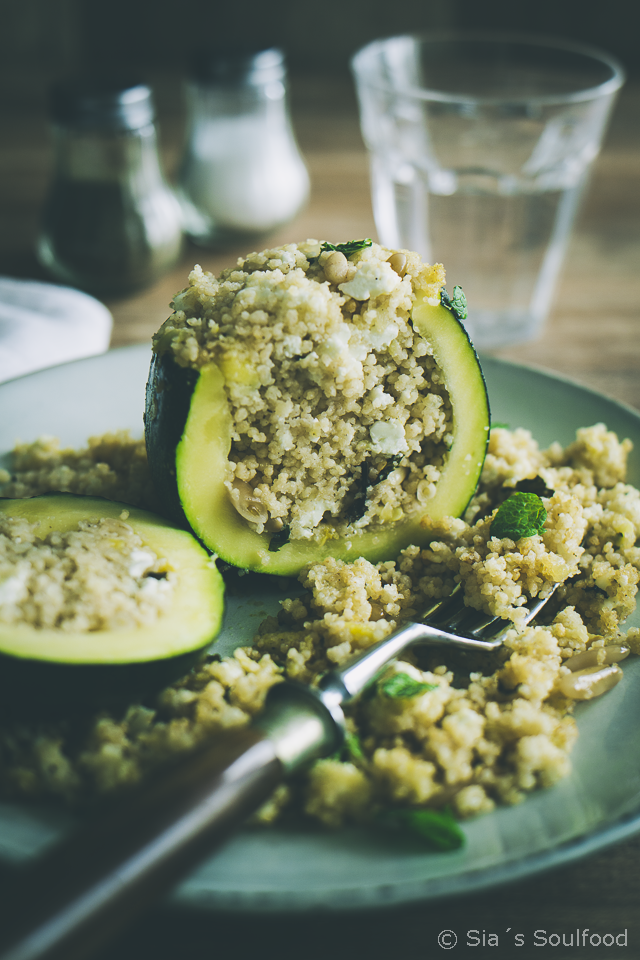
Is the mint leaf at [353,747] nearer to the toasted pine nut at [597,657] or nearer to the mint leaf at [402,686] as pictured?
the mint leaf at [402,686]

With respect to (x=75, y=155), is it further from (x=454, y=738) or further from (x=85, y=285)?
(x=454, y=738)

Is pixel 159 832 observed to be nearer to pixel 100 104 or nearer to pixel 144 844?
pixel 144 844

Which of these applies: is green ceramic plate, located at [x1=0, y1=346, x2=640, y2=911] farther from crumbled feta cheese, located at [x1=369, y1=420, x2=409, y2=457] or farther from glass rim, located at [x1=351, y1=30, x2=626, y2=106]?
glass rim, located at [x1=351, y1=30, x2=626, y2=106]

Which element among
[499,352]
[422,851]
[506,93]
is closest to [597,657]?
[422,851]

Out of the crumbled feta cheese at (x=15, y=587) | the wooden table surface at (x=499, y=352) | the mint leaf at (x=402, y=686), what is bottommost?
the wooden table surface at (x=499, y=352)

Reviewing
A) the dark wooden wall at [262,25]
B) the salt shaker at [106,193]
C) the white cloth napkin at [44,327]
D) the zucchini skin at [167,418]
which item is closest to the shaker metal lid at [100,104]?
the salt shaker at [106,193]

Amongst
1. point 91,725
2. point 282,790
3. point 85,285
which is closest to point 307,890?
point 282,790
